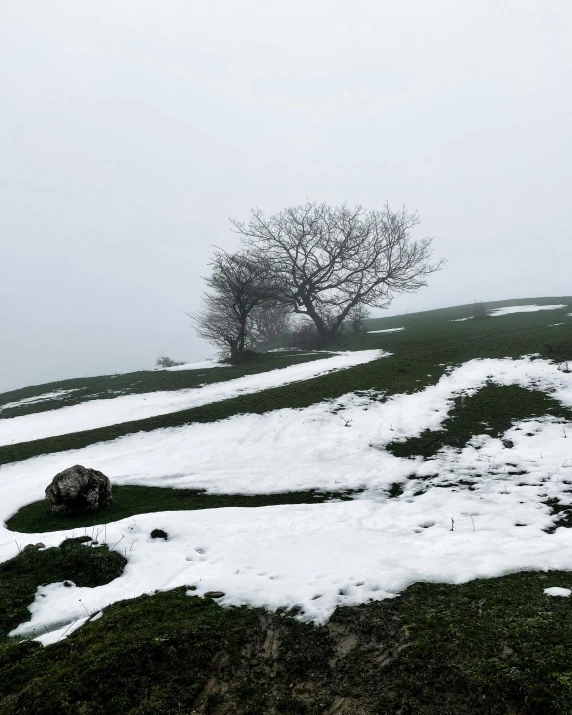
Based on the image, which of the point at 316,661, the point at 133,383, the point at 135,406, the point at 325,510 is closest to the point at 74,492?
the point at 325,510

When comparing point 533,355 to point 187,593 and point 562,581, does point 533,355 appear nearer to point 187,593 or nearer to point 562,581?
point 562,581

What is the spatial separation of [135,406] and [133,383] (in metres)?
6.42

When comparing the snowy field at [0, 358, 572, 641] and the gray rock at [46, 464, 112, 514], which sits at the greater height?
the gray rock at [46, 464, 112, 514]

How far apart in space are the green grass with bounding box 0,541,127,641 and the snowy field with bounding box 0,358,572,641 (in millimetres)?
240

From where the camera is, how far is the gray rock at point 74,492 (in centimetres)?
864

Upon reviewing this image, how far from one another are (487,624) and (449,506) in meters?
3.86

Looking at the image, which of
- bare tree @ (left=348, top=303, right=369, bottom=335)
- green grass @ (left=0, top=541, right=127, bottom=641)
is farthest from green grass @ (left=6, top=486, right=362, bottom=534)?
bare tree @ (left=348, top=303, right=369, bottom=335)

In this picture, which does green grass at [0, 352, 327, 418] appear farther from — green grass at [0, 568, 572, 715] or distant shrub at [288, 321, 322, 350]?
green grass at [0, 568, 572, 715]

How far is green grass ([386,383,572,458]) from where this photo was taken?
11016 millimetres

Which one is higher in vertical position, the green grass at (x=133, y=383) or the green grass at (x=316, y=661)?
the green grass at (x=133, y=383)

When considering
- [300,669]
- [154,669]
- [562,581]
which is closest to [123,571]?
[154,669]

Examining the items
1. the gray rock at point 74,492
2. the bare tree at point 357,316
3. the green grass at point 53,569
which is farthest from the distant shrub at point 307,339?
the green grass at point 53,569

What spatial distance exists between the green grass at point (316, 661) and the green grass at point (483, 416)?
6.17m

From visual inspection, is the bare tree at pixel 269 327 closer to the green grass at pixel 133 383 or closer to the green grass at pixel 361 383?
the green grass at pixel 133 383
